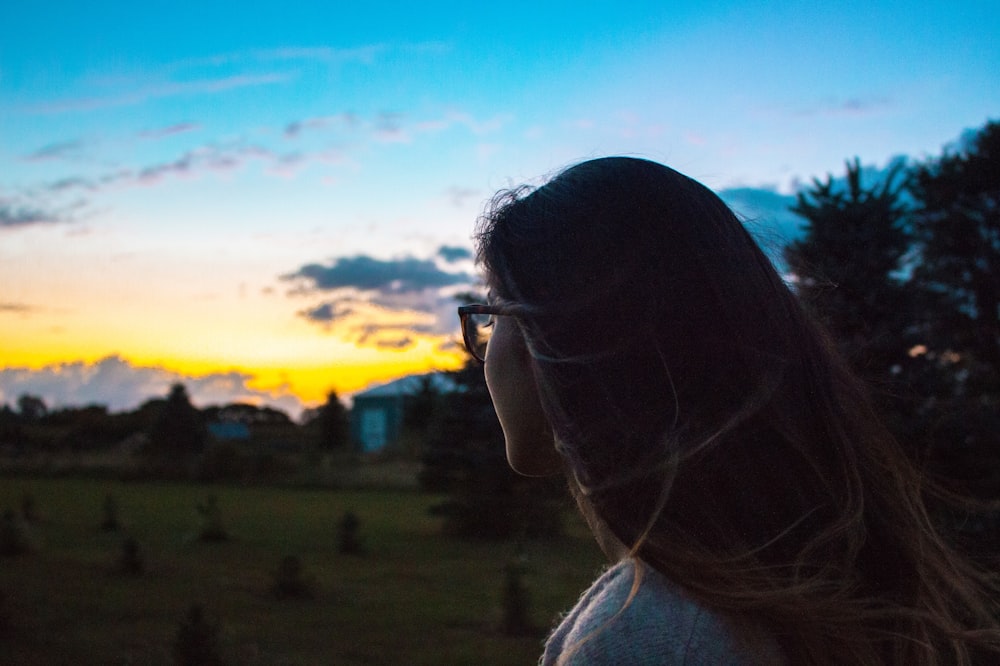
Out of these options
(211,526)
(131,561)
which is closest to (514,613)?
(131,561)

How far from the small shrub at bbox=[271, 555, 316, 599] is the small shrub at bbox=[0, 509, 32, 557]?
16.5ft

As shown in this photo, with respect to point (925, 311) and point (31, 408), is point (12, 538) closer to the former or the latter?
point (925, 311)

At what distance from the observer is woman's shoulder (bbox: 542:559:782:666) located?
3.28 feet

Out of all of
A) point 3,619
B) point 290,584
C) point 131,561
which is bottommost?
point 290,584

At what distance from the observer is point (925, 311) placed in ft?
44.5

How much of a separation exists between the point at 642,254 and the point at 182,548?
14.9 m

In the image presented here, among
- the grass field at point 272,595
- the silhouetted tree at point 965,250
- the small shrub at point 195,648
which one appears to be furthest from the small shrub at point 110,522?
the silhouetted tree at point 965,250

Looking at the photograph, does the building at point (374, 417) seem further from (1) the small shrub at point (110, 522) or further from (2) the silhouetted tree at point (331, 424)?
(1) the small shrub at point (110, 522)

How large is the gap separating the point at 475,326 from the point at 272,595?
9.66m

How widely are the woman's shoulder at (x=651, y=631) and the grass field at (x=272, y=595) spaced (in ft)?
23.1

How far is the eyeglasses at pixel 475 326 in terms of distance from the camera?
146 centimetres

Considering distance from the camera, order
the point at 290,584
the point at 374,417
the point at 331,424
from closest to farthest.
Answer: the point at 290,584
the point at 331,424
the point at 374,417

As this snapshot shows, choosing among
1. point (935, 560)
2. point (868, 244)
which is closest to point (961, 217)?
point (868, 244)

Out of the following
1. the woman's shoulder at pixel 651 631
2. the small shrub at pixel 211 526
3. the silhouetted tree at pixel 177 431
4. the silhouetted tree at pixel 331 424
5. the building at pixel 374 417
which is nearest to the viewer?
the woman's shoulder at pixel 651 631
